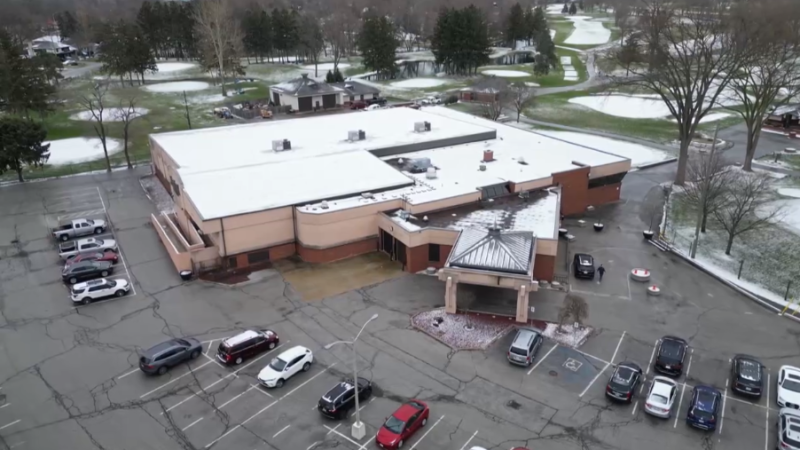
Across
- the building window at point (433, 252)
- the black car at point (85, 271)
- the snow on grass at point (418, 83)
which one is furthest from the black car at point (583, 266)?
the snow on grass at point (418, 83)

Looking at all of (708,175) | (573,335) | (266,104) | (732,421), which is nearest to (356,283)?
(573,335)

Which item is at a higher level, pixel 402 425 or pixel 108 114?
pixel 108 114

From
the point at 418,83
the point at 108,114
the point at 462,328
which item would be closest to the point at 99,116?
the point at 108,114

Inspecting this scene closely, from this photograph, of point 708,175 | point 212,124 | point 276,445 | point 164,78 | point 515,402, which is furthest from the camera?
point 164,78

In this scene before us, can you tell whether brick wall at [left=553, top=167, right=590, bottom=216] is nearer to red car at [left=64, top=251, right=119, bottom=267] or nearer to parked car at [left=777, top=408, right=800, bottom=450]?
parked car at [left=777, top=408, right=800, bottom=450]

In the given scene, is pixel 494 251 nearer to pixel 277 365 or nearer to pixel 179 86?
pixel 277 365

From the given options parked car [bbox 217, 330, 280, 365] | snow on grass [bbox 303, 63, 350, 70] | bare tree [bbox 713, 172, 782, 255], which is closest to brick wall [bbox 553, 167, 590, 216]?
bare tree [bbox 713, 172, 782, 255]

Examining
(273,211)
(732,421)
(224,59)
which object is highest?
(224,59)

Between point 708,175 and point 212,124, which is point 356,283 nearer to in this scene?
point 708,175
